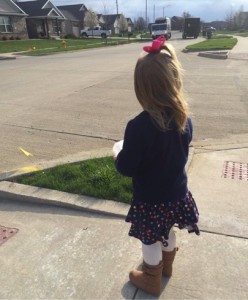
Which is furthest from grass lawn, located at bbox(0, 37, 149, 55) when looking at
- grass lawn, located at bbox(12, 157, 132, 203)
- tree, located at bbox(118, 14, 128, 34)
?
tree, located at bbox(118, 14, 128, 34)

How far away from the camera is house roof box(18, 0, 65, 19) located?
5106 centimetres

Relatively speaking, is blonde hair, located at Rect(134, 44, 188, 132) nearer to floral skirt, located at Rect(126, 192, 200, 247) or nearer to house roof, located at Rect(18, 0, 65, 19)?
floral skirt, located at Rect(126, 192, 200, 247)

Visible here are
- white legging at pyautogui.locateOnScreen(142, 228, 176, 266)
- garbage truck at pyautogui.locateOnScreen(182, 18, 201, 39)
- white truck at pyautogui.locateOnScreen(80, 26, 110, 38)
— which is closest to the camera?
white legging at pyautogui.locateOnScreen(142, 228, 176, 266)

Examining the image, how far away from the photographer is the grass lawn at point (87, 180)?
11.5 feet

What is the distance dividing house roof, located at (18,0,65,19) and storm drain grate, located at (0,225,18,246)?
52.5 meters

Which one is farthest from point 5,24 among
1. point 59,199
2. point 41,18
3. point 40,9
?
point 59,199

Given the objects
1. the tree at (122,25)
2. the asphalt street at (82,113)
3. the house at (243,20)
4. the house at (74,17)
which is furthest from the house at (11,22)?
the house at (243,20)

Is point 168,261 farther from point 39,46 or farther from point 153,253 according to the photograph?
point 39,46

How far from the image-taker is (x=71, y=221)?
3.17 meters

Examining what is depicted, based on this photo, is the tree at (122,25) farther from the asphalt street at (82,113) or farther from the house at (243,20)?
Answer: the asphalt street at (82,113)

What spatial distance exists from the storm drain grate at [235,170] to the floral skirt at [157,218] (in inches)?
69.4

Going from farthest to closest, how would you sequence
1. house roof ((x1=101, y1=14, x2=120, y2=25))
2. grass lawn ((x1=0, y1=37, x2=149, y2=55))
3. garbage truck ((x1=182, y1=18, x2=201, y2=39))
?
house roof ((x1=101, y1=14, x2=120, y2=25))
garbage truck ((x1=182, y1=18, x2=201, y2=39))
grass lawn ((x1=0, y1=37, x2=149, y2=55))

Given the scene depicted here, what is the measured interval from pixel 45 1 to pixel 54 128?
174ft

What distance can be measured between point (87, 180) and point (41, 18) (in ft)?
171
